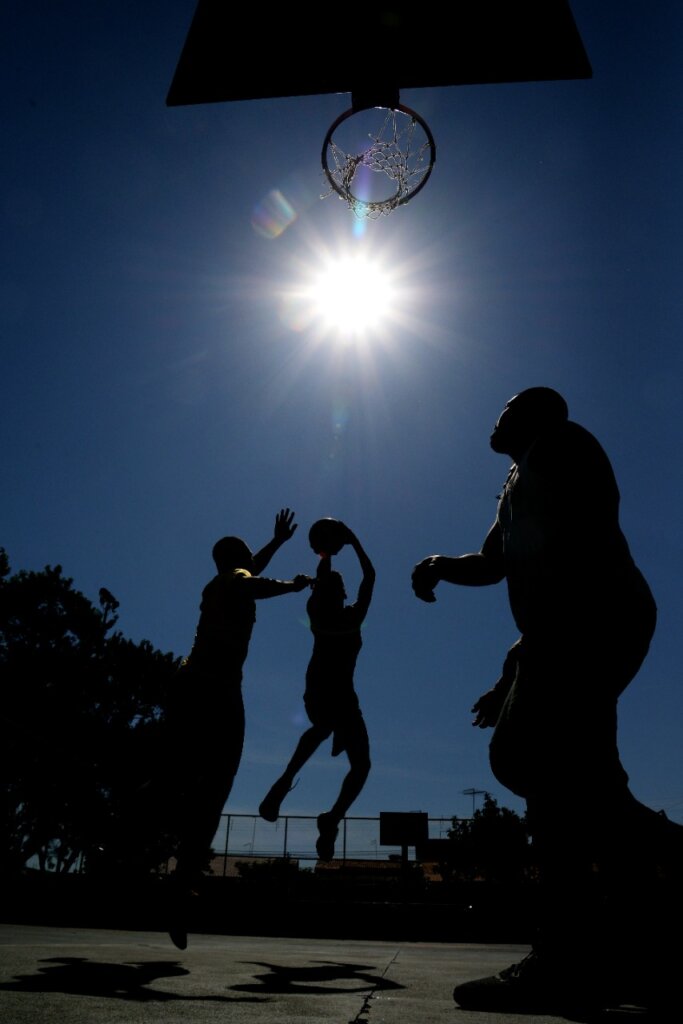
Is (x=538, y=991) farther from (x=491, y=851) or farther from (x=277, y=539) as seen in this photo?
(x=491, y=851)

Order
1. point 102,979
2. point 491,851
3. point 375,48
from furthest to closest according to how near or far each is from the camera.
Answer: point 491,851
point 375,48
point 102,979

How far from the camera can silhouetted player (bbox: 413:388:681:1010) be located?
202 centimetres

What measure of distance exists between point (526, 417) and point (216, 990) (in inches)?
91.0

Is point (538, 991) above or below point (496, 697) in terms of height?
below

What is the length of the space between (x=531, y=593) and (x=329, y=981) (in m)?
2.11

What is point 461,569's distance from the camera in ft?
9.72

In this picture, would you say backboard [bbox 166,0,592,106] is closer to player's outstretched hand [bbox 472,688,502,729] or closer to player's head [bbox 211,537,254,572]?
player's head [bbox 211,537,254,572]

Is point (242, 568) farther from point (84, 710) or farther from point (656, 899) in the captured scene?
point (84, 710)

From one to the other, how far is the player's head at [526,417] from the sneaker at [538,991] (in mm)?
1722

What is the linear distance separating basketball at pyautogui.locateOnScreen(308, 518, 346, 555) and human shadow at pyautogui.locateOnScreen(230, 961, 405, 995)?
2372 millimetres

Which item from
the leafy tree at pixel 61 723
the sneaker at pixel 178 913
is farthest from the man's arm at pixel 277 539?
the leafy tree at pixel 61 723

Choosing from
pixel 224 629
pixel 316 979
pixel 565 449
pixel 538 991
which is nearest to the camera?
pixel 538 991

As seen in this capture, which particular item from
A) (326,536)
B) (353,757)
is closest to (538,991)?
(353,757)

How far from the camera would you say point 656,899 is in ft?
6.28
